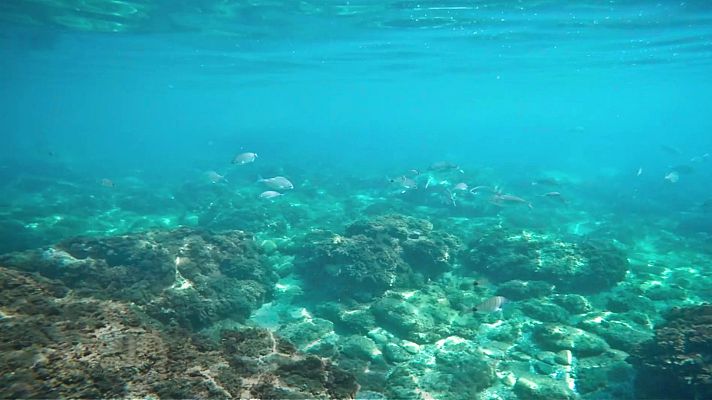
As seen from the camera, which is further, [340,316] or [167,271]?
[167,271]

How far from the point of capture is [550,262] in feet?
39.9

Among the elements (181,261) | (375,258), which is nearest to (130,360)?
(181,261)

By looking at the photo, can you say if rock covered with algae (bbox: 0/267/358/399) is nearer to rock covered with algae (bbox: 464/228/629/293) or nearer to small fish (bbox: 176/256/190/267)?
small fish (bbox: 176/256/190/267)

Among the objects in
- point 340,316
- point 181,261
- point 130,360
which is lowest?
point 340,316

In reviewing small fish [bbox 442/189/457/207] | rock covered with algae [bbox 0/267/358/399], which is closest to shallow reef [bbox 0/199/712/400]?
rock covered with algae [bbox 0/267/358/399]

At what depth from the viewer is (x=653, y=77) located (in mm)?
48375

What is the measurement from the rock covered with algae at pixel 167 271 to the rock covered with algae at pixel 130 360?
2359 mm

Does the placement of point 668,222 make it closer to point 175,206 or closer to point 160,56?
point 175,206

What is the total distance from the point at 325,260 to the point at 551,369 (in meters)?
6.20

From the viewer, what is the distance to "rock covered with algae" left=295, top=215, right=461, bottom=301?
10930 millimetres

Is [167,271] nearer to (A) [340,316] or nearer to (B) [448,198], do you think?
(A) [340,316]

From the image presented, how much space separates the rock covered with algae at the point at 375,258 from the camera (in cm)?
1093

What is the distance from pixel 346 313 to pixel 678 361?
252 inches

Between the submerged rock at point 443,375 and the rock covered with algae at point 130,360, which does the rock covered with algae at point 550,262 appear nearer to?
the submerged rock at point 443,375
